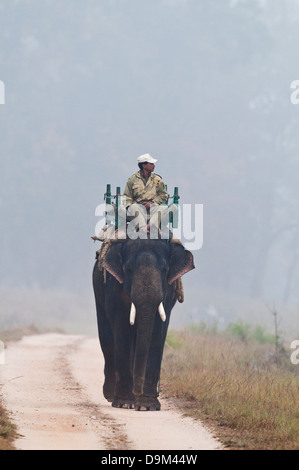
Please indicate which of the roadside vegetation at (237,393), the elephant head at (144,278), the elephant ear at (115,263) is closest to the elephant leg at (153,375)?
the elephant head at (144,278)

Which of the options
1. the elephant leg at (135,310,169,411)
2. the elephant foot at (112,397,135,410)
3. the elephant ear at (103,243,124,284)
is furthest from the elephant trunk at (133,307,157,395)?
the elephant foot at (112,397,135,410)

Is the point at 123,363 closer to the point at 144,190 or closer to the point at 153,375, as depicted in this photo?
the point at 153,375

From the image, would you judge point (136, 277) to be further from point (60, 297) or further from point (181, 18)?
point (181, 18)

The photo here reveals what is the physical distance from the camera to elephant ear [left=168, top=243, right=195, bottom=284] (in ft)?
47.4

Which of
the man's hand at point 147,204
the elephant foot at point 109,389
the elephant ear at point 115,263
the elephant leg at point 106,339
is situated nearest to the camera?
the elephant ear at point 115,263

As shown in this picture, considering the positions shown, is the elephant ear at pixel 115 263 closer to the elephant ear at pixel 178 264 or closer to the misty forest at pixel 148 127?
the elephant ear at pixel 178 264

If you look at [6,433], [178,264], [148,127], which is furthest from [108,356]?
[148,127]

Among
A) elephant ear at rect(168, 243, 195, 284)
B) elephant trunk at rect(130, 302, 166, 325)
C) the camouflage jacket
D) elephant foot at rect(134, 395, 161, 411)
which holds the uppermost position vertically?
the camouflage jacket

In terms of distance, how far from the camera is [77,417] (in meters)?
13.0

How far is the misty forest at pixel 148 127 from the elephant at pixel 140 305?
5301 cm

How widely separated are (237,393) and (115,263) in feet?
7.99

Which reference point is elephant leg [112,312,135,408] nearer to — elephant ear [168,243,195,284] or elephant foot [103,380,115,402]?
elephant ear [168,243,195,284]

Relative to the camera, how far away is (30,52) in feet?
298

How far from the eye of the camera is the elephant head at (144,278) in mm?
13555
